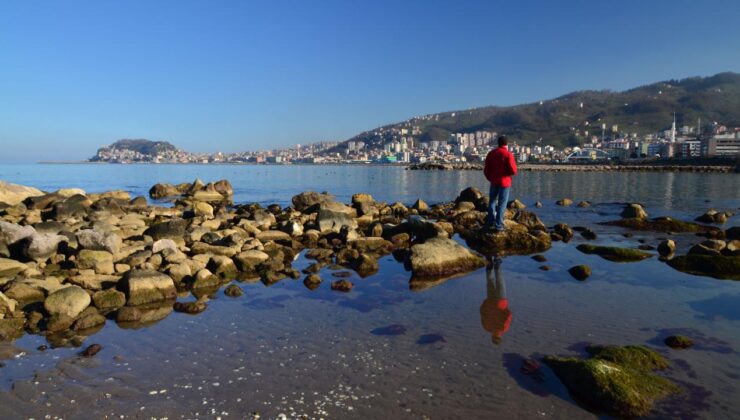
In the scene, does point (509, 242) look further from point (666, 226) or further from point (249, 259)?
point (666, 226)

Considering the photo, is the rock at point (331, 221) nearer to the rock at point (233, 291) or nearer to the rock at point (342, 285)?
the rock at point (342, 285)

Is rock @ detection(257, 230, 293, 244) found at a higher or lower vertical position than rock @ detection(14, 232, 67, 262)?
lower

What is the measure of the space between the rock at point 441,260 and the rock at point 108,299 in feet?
22.1

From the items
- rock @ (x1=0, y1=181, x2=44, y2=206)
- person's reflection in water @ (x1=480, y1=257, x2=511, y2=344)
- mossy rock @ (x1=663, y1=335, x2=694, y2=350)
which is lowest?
person's reflection in water @ (x1=480, y1=257, x2=511, y2=344)

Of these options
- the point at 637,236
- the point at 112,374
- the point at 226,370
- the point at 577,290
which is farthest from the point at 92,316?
the point at 637,236

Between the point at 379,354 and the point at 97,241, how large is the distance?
9903mm

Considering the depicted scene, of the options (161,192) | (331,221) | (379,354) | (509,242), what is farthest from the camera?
(161,192)

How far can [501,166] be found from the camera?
14102 mm

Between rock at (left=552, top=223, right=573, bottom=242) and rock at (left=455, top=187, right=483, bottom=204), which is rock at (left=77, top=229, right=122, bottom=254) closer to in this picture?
rock at (left=552, top=223, right=573, bottom=242)

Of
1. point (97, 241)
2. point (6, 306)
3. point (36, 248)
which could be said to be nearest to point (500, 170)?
point (97, 241)

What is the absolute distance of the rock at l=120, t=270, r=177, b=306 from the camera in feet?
31.6

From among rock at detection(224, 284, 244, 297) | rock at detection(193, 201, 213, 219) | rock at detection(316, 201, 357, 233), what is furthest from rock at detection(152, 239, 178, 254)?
rock at detection(193, 201, 213, 219)

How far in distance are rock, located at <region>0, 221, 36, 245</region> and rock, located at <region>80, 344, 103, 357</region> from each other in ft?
26.6

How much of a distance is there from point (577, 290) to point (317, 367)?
657 cm
